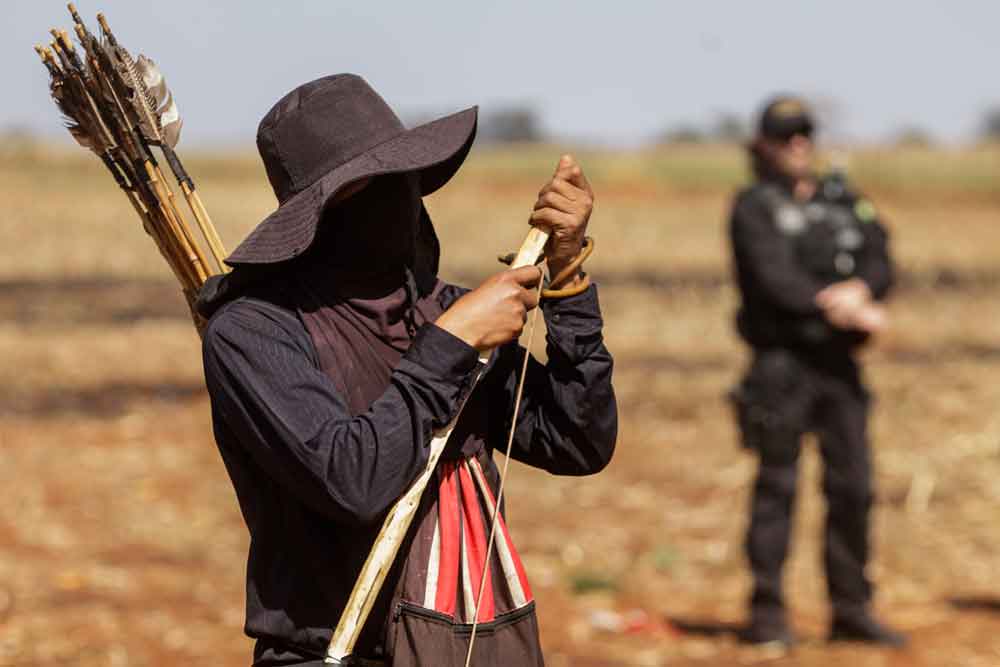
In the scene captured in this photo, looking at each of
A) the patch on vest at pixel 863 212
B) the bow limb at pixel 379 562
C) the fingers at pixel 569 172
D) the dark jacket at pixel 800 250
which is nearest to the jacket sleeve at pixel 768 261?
the dark jacket at pixel 800 250

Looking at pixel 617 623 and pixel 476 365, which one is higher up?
pixel 476 365

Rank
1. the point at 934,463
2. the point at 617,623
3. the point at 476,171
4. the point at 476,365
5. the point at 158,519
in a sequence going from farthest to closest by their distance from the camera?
the point at 476,171, the point at 934,463, the point at 158,519, the point at 617,623, the point at 476,365

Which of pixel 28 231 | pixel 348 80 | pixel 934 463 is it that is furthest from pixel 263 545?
pixel 28 231

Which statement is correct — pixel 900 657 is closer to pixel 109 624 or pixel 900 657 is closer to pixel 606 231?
pixel 109 624

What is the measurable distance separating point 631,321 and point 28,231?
16.2 meters

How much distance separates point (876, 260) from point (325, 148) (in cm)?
482

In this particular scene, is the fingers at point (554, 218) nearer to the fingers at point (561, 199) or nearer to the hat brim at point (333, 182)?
the fingers at point (561, 199)

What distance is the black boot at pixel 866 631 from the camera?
7188 millimetres

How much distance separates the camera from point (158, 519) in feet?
31.0

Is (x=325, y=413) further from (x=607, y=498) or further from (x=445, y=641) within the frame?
(x=607, y=498)

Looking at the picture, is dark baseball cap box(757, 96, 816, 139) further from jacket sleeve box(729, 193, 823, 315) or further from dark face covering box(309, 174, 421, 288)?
dark face covering box(309, 174, 421, 288)

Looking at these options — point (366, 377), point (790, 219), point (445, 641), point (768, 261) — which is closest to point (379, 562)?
point (445, 641)

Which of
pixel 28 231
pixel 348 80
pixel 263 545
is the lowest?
pixel 263 545

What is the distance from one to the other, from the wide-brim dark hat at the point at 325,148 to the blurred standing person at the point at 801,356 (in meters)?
4.35
